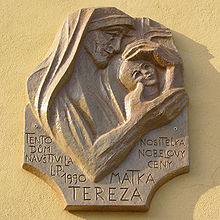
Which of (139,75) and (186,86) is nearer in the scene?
(139,75)

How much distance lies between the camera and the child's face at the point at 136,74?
7.31m

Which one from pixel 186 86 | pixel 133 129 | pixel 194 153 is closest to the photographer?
pixel 133 129

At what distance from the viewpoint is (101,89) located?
729cm

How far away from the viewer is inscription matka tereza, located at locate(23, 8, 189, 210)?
23.0 ft

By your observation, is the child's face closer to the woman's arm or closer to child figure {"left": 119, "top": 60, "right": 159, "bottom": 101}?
child figure {"left": 119, "top": 60, "right": 159, "bottom": 101}

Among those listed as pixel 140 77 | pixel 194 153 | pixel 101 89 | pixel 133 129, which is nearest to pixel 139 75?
pixel 140 77

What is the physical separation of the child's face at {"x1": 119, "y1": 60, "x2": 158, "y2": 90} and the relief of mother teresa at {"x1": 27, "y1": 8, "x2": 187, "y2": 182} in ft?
0.11

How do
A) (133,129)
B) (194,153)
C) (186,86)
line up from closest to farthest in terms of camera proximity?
(133,129) → (194,153) → (186,86)

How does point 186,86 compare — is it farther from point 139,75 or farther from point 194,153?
point 194,153

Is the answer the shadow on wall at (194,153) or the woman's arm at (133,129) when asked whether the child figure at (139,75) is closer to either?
the woman's arm at (133,129)

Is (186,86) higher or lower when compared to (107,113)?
higher

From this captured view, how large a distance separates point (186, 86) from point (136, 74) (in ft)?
Answer: 1.39

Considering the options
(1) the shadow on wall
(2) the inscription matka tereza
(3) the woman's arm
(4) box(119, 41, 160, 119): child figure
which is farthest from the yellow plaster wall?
(4) box(119, 41, 160, 119): child figure

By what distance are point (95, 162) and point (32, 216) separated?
60 centimetres
